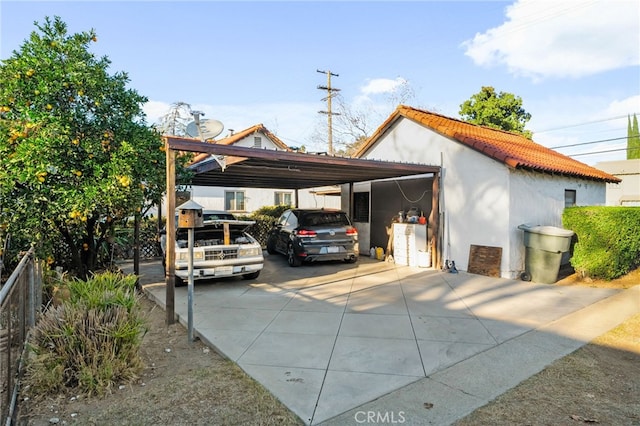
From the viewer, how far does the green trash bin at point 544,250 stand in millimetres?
7605

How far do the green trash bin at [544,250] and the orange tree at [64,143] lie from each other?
8.13 m

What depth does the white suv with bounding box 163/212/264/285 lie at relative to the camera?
278 inches

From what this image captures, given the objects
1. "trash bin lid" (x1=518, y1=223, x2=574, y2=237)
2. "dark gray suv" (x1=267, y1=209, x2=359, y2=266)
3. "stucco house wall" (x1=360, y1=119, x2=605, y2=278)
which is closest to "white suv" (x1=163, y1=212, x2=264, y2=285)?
"dark gray suv" (x1=267, y1=209, x2=359, y2=266)

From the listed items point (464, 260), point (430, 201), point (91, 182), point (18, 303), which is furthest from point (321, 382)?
point (430, 201)

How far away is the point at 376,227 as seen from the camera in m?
12.1

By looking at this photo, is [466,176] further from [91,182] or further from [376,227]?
[91,182]

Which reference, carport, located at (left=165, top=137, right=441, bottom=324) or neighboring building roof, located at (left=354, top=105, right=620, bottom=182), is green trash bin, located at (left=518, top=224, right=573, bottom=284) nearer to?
neighboring building roof, located at (left=354, top=105, right=620, bottom=182)

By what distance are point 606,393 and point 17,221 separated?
312 inches

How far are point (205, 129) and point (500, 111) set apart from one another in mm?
21505

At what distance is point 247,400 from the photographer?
121 inches

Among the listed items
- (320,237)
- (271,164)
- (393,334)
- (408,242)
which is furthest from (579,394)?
(408,242)

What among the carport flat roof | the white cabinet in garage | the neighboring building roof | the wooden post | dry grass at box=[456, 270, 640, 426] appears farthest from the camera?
the white cabinet in garage

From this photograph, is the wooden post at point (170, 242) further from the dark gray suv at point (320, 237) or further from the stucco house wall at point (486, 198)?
the stucco house wall at point (486, 198)

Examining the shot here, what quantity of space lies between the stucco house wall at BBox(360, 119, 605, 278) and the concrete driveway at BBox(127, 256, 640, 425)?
3.20 ft
